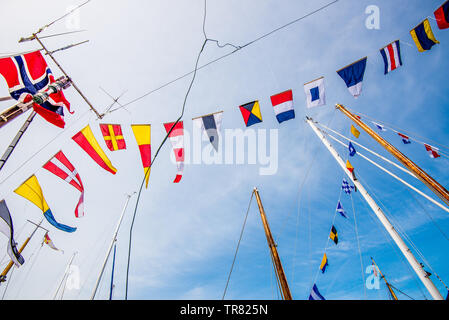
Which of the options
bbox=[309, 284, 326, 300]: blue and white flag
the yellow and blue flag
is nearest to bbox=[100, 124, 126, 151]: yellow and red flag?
the yellow and blue flag

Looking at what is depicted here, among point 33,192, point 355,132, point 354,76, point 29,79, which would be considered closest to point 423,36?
point 354,76

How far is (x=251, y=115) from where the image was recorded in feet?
26.9

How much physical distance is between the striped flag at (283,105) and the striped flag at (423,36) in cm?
593

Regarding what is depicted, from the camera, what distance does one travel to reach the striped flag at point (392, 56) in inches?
312

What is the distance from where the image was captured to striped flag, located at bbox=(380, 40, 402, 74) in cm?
793

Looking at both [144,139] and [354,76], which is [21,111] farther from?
[354,76]

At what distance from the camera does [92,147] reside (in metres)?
7.30

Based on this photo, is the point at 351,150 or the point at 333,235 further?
the point at 333,235

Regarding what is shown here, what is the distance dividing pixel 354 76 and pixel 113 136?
37.8ft

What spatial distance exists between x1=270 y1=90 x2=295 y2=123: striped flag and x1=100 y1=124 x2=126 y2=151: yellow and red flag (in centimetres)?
719

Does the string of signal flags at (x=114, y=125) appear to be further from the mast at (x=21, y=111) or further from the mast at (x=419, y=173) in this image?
the mast at (x=419, y=173)

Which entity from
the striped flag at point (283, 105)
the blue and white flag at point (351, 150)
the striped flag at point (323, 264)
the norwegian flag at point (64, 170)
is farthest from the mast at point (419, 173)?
the norwegian flag at point (64, 170)

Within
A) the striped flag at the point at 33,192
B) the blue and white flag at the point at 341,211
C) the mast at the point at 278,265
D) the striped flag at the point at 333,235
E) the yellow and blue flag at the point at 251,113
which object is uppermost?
the yellow and blue flag at the point at 251,113
